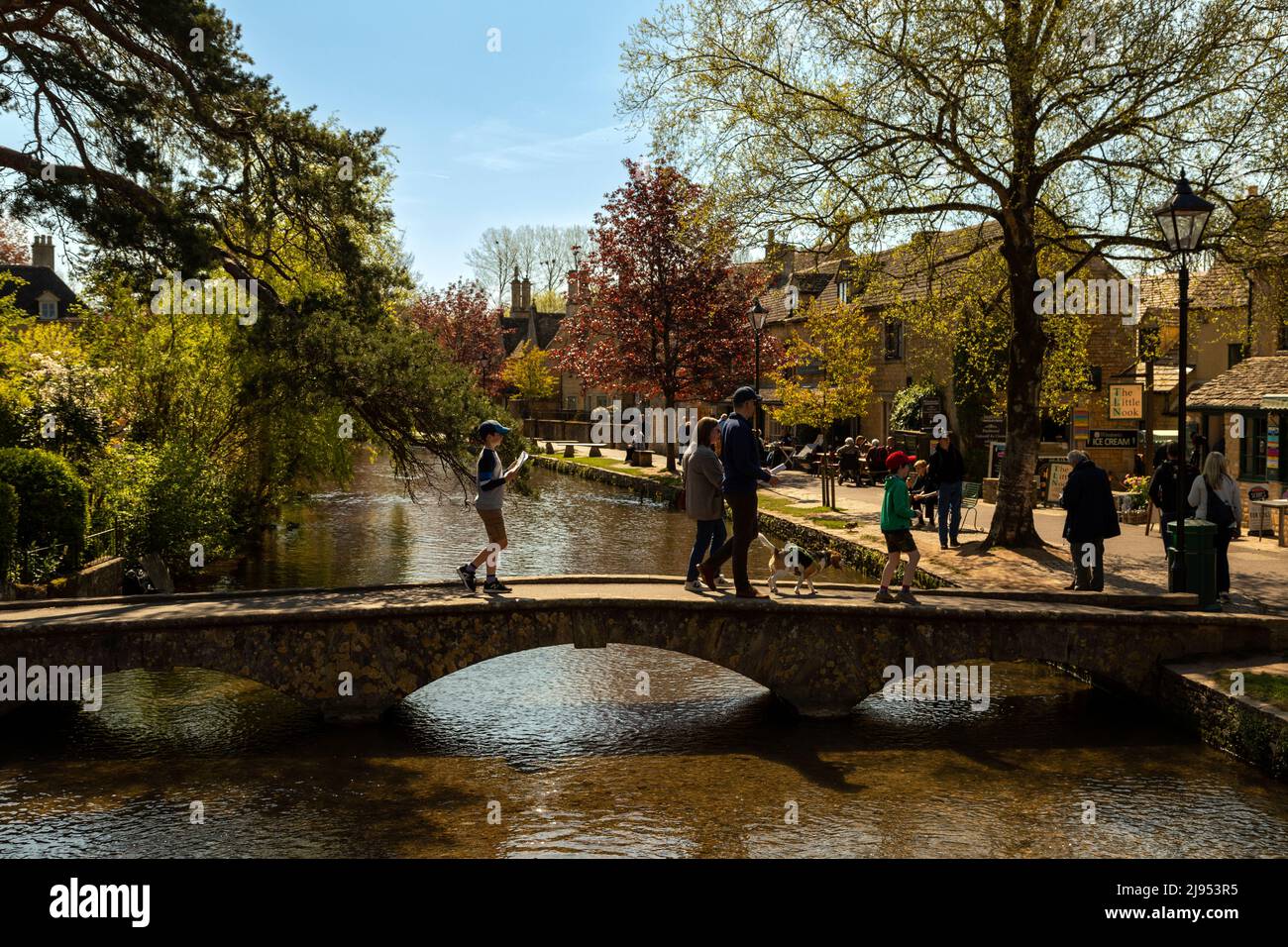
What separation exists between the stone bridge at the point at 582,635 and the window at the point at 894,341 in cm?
3098

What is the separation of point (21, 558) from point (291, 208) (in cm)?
628

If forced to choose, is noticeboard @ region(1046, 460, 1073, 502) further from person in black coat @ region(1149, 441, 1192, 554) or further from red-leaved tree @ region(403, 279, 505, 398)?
red-leaved tree @ region(403, 279, 505, 398)

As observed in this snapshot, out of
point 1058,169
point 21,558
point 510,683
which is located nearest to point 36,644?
point 21,558

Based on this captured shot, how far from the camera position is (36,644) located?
36.9 feet

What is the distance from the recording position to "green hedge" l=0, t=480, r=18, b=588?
13.8 meters

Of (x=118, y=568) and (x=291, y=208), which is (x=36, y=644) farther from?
(x=291, y=208)

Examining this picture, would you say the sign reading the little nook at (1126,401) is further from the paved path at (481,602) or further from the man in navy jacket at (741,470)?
the man in navy jacket at (741,470)

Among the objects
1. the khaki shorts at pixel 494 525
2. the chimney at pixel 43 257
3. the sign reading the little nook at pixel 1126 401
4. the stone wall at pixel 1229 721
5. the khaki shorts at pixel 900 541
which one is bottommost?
the stone wall at pixel 1229 721

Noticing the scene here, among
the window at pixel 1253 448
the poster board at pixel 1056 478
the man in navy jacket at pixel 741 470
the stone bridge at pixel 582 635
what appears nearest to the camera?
the stone bridge at pixel 582 635

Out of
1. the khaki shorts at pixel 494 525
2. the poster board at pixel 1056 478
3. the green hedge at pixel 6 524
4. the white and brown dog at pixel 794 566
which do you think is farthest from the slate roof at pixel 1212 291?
the green hedge at pixel 6 524

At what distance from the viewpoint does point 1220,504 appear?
1460 centimetres

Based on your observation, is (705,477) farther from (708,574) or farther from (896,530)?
(896,530)

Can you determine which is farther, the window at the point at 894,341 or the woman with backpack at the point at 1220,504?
the window at the point at 894,341

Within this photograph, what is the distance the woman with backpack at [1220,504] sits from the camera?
14570mm
